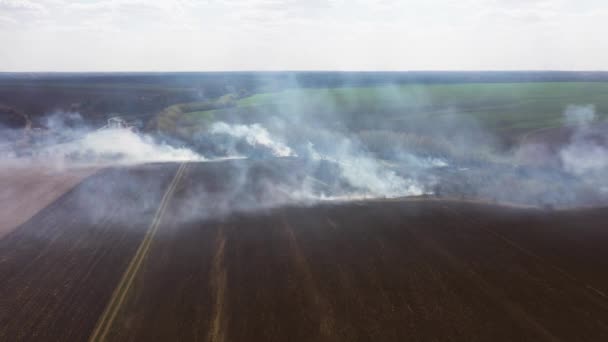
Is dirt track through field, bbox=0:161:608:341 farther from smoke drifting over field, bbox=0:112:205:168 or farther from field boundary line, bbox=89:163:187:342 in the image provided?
smoke drifting over field, bbox=0:112:205:168

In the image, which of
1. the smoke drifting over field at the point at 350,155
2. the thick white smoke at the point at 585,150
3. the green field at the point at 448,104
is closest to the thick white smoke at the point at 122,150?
the smoke drifting over field at the point at 350,155

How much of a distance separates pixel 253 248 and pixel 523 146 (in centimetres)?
5245

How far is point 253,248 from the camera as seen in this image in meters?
28.5

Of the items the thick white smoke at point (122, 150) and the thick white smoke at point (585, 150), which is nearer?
the thick white smoke at point (585, 150)

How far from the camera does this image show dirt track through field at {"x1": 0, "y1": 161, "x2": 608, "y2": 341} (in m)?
19.7

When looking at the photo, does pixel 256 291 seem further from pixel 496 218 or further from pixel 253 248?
pixel 496 218

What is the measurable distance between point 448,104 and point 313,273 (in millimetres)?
81314

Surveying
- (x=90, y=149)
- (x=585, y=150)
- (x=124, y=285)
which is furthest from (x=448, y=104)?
(x=124, y=285)

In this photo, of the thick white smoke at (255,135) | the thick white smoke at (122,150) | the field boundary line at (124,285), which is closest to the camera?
the field boundary line at (124,285)

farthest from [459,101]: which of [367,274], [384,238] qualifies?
[367,274]

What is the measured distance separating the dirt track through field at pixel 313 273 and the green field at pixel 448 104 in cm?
4624

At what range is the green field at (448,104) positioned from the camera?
79156 mm

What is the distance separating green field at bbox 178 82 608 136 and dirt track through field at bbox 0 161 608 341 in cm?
4624

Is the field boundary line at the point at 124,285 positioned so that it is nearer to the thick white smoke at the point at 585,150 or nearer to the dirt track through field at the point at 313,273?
the dirt track through field at the point at 313,273
